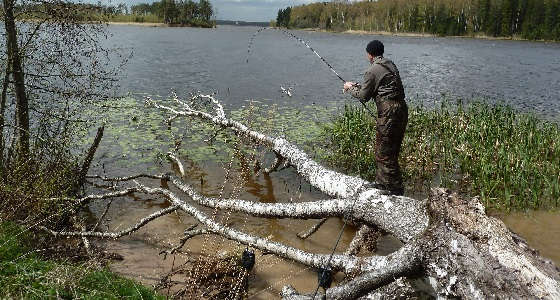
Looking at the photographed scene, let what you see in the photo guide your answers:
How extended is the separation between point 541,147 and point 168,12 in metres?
112

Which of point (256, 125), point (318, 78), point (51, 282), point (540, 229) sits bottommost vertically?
point (540, 229)

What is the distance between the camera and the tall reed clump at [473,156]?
8.53 meters

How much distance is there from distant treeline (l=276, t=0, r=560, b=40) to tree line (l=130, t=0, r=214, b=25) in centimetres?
3154

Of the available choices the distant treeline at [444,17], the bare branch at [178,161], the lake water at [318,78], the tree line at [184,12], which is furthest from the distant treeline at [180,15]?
the bare branch at [178,161]

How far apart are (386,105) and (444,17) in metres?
113

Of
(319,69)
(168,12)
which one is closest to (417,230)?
(319,69)

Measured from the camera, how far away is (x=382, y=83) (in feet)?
21.1

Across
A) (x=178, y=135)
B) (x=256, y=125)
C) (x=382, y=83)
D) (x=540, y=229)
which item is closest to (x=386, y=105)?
(x=382, y=83)

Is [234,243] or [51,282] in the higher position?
[51,282]

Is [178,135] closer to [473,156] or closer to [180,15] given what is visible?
[473,156]

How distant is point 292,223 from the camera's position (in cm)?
793

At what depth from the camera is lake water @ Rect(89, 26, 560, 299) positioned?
6.77 m

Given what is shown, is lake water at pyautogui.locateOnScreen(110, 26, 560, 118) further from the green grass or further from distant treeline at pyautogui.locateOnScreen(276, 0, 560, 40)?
distant treeline at pyautogui.locateOnScreen(276, 0, 560, 40)

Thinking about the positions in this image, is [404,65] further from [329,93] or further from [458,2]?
[458,2]
